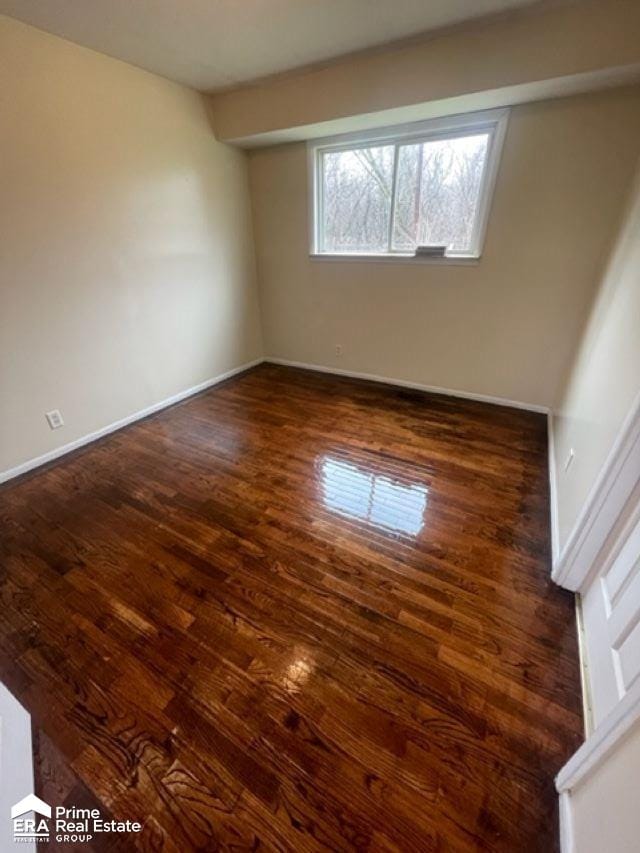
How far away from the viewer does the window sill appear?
2.84 metres

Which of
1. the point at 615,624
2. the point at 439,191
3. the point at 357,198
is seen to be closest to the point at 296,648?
the point at 615,624

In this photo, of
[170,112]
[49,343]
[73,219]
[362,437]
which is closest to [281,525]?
[362,437]

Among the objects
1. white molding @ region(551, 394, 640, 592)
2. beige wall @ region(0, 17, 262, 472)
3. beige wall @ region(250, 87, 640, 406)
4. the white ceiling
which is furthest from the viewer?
beige wall @ region(250, 87, 640, 406)

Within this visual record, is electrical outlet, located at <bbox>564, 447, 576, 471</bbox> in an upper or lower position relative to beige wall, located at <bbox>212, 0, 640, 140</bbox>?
lower

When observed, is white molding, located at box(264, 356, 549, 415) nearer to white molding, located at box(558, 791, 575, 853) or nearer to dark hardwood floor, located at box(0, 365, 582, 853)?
dark hardwood floor, located at box(0, 365, 582, 853)

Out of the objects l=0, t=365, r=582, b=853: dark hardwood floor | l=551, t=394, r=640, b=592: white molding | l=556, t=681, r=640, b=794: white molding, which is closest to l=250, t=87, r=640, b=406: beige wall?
l=0, t=365, r=582, b=853: dark hardwood floor

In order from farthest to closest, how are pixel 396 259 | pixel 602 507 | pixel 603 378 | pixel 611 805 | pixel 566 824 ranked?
pixel 396 259 → pixel 603 378 → pixel 602 507 → pixel 566 824 → pixel 611 805

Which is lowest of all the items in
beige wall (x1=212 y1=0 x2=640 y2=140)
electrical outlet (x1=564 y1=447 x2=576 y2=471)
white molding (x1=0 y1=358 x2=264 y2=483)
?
white molding (x1=0 y1=358 x2=264 y2=483)

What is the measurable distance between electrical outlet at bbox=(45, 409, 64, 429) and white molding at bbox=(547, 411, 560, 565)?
125 inches

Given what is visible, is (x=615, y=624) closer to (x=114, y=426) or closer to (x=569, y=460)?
(x=569, y=460)

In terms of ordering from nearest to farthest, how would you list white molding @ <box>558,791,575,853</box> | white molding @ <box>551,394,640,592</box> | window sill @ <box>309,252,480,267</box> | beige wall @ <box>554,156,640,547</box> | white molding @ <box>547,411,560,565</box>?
white molding @ <box>558,791,575,853</box>, white molding @ <box>551,394,640,592</box>, beige wall @ <box>554,156,640,547</box>, white molding @ <box>547,411,560,565</box>, window sill @ <box>309,252,480,267</box>

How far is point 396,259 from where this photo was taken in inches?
122

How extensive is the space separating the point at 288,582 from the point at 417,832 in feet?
2.78

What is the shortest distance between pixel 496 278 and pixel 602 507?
214cm
